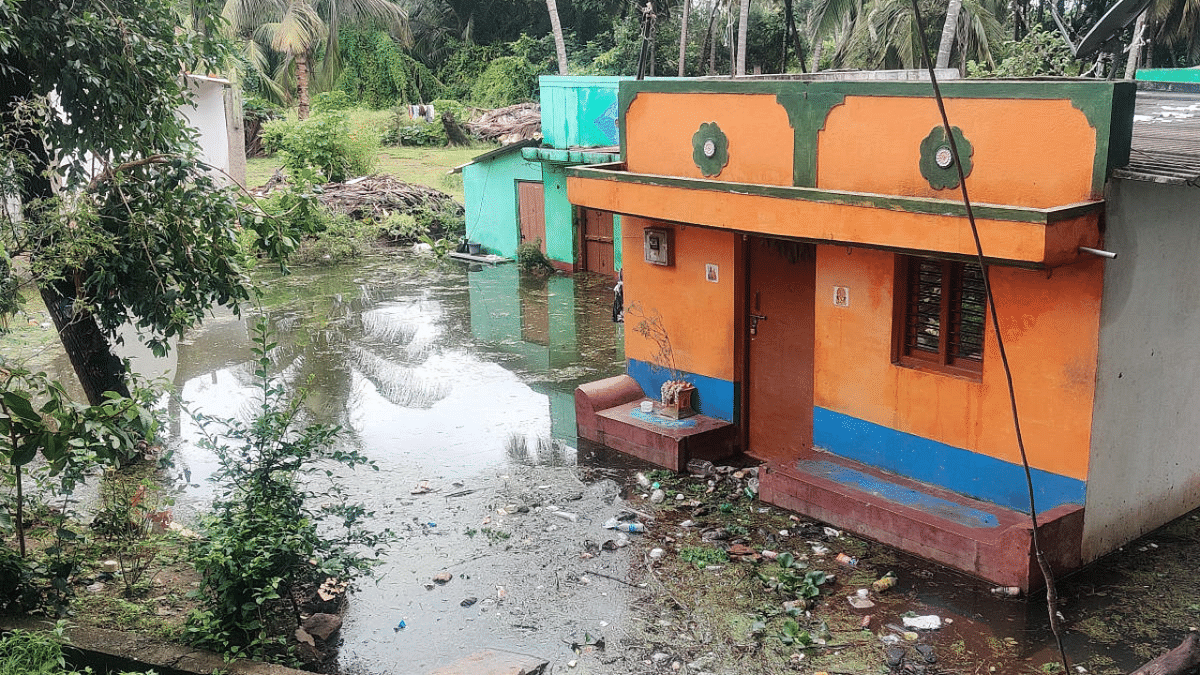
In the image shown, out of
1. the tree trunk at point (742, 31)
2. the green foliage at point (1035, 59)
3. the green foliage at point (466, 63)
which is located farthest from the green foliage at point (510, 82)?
the green foliage at point (1035, 59)

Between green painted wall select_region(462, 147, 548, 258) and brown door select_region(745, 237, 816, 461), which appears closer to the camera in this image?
brown door select_region(745, 237, 816, 461)

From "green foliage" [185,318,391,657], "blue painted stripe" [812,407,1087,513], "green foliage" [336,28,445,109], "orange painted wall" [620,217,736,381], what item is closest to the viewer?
"green foliage" [185,318,391,657]

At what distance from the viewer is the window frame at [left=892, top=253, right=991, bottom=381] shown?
755cm

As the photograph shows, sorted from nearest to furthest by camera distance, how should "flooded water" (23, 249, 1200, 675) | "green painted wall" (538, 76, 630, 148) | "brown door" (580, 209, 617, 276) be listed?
1. "flooded water" (23, 249, 1200, 675)
2. "green painted wall" (538, 76, 630, 148)
3. "brown door" (580, 209, 617, 276)

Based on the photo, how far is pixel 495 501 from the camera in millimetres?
8625

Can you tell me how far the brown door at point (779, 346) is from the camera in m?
8.92

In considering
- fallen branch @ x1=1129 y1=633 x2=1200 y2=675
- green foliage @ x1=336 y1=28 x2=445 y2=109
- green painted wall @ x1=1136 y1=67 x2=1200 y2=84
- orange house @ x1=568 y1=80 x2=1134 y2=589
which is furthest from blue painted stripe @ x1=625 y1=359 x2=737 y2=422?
green foliage @ x1=336 y1=28 x2=445 y2=109

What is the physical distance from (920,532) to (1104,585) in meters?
1.25

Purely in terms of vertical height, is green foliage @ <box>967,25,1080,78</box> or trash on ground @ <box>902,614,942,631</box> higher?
green foliage @ <box>967,25,1080,78</box>

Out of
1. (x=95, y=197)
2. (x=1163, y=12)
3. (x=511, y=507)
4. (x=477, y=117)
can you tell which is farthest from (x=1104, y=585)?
(x=477, y=117)

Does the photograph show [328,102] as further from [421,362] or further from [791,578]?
[791,578]

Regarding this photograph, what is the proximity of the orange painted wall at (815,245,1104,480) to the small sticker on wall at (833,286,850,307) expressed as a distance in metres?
0.04

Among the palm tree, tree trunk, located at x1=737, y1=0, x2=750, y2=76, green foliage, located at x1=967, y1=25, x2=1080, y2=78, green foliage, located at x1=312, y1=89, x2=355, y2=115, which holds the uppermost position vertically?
the palm tree

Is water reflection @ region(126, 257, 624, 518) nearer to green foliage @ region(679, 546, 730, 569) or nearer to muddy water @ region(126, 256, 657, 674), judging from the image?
muddy water @ region(126, 256, 657, 674)
